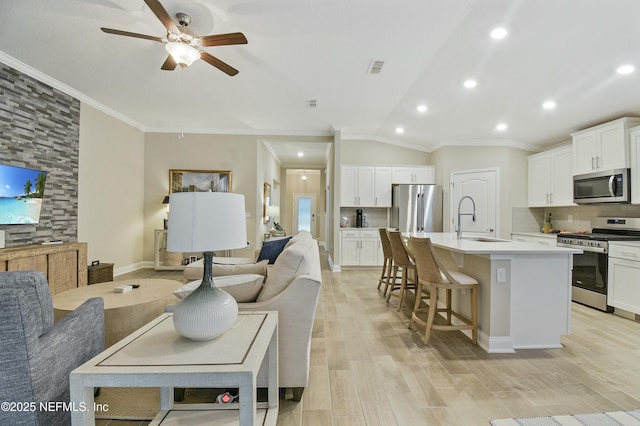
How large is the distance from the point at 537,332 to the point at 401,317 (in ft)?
4.01

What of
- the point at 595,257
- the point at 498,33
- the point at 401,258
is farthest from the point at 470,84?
the point at 595,257

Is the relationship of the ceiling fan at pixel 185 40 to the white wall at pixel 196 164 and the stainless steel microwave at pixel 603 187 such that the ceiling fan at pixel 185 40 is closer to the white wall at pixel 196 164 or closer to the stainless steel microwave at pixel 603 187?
the white wall at pixel 196 164

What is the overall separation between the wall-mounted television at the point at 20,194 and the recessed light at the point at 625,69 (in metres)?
6.45

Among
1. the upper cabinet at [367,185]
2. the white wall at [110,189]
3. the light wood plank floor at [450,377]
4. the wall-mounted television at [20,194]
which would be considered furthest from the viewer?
the upper cabinet at [367,185]

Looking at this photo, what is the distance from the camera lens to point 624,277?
327 cm

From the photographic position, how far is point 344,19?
100 inches

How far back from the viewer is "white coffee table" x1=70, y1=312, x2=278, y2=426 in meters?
1.00

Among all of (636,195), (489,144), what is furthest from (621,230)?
(489,144)

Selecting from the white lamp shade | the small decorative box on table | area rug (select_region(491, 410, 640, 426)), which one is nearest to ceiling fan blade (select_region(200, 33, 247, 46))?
the white lamp shade

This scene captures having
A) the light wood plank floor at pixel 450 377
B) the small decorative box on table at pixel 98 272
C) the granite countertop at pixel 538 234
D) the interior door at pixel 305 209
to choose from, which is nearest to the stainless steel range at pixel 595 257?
the granite countertop at pixel 538 234

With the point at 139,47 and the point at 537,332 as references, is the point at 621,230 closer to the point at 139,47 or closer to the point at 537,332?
the point at 537,332

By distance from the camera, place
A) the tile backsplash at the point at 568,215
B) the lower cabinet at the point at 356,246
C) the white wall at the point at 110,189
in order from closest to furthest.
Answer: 1. the tile backsplash at the point at 568,215
2. the white wall at the point at 110,189
3. the lower cabinet at the point at 356,246

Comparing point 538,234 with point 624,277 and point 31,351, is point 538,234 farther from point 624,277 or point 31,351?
point 31,351

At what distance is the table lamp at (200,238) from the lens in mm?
1190
